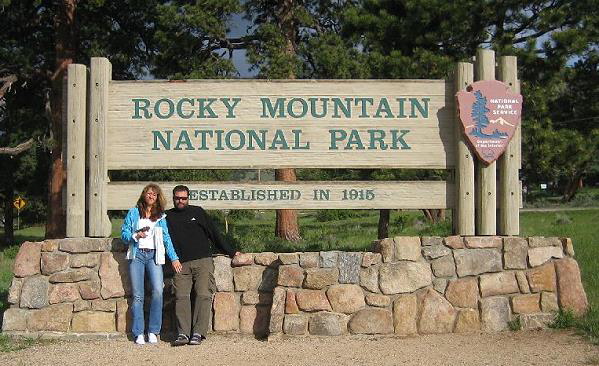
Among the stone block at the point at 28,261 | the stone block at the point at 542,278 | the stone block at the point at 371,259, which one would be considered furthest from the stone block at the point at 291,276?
the stone block at the point at 28,261

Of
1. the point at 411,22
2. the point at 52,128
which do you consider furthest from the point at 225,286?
the point at 52,128

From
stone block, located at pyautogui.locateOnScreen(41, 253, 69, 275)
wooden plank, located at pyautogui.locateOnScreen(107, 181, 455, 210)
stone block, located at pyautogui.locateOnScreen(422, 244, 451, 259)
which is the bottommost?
stone block, located at pyautogui.locateOnScreen(41, 253, 69, 275)

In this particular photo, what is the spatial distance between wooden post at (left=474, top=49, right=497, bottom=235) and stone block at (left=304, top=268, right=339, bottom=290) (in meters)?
1.72

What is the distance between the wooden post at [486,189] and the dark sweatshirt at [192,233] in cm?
273

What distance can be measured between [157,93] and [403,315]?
356 centimetres

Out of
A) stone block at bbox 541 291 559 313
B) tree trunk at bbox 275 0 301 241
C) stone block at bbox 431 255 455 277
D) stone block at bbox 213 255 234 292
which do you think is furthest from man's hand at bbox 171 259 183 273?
tree trunk at bbox 275 0 301 241

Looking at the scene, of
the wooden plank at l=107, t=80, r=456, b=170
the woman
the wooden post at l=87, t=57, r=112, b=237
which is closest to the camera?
the woman

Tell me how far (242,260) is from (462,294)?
2.32 meters

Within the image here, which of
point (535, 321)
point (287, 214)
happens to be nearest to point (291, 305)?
point (535, 321)

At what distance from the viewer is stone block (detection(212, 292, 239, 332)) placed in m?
6.81

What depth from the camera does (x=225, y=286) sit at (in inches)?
270

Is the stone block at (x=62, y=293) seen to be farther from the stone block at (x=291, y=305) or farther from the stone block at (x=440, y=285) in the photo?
the stone block at (x=440, y=285)

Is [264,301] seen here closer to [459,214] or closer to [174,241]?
[174,241]

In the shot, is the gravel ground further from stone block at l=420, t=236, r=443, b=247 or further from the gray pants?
stone block at l=420, t=236, r=443, b=247
